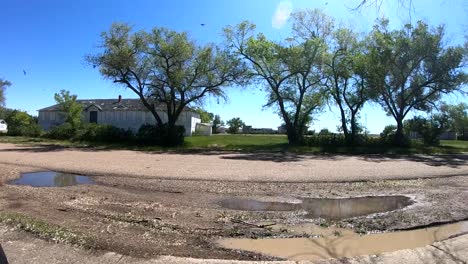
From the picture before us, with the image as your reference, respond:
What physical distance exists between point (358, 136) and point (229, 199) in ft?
99.5

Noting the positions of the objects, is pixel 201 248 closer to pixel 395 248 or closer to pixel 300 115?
pixel 395 248

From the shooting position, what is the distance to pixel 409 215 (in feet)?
27.7

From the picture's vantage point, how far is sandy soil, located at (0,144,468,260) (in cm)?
631

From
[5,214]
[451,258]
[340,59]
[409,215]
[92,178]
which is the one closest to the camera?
[451,258]

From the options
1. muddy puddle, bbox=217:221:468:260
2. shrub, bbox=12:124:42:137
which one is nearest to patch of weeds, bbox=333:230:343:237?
muddy puddle, bbox=217:221:468:260

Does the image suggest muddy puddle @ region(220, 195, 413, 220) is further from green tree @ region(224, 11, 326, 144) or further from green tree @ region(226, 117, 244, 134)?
green tree @ region(226, 117, 244, 134)

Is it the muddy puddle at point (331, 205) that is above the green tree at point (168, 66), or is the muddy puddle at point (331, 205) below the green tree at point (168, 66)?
below

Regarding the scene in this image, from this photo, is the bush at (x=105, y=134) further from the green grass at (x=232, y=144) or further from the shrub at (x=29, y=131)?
the shrub at (x=29, y=131)

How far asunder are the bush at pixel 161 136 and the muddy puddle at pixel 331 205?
26.6 metres

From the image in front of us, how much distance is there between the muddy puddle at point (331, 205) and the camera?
348 inches

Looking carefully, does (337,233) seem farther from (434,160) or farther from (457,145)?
(457,145)

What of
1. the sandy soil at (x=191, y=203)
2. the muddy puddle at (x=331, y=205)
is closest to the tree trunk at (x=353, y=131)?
the sandy soil at (x=191, y=203)

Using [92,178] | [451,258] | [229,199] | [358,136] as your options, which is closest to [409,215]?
[451,258]

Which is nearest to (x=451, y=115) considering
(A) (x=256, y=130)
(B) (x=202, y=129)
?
(B) (x=202, y=129)
